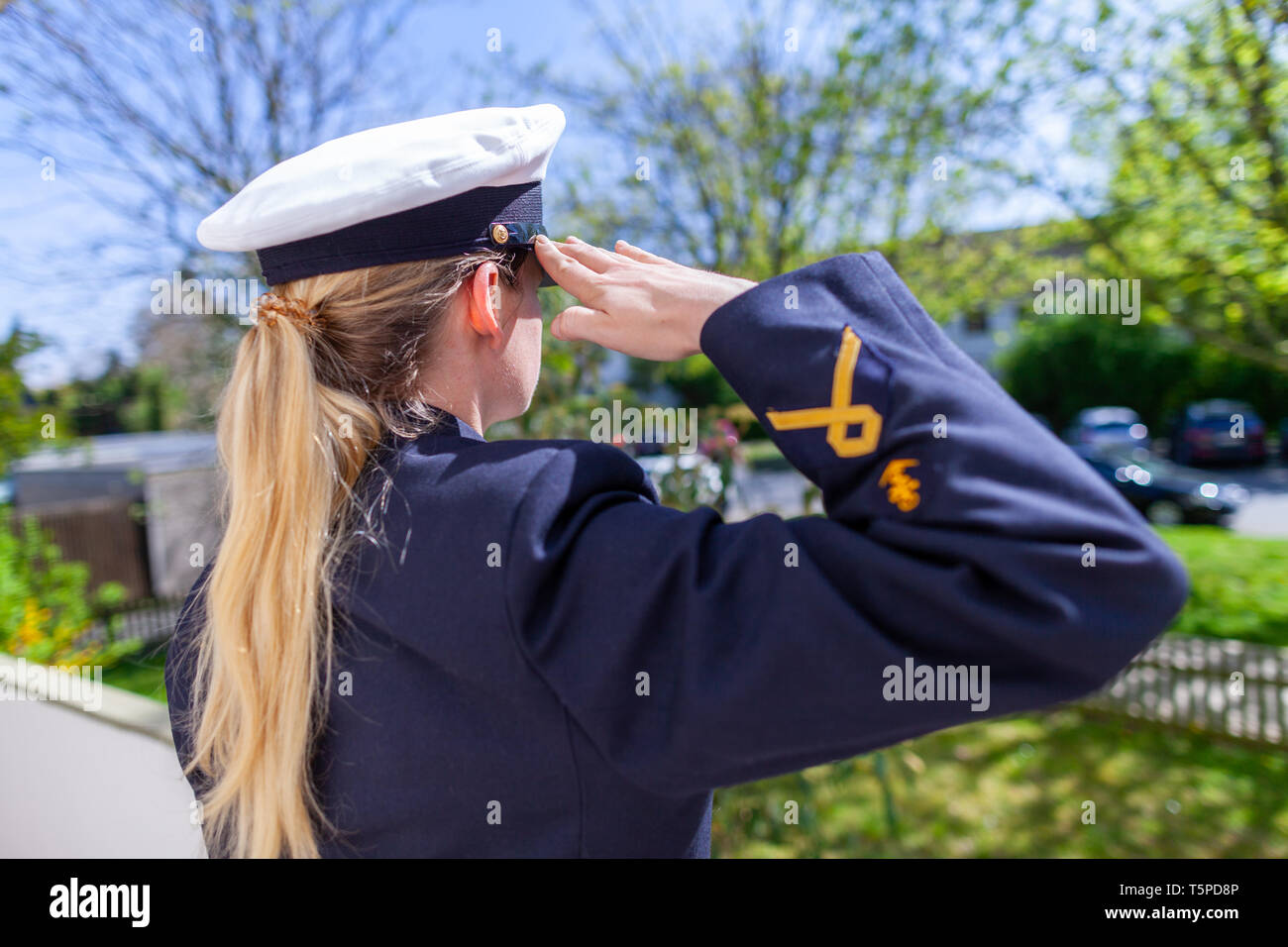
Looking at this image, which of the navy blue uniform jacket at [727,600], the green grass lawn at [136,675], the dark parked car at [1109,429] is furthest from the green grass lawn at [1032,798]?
the dark parked car at [1109,429]

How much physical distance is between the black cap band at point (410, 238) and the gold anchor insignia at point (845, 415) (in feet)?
1.60

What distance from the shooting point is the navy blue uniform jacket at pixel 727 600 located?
2.64 ft

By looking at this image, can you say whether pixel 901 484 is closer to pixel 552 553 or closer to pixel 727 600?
pixel 727 600

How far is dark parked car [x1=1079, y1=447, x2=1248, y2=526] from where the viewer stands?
42.1 feet

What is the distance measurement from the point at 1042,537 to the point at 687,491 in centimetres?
236

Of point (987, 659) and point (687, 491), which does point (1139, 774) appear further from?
point (987, 659)

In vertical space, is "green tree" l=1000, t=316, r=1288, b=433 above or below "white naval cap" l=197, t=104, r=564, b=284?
above

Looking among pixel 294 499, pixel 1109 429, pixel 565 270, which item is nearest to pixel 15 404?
pixel 294 499

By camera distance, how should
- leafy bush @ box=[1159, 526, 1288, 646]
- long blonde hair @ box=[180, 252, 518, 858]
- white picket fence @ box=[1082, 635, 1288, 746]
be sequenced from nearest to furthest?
long blonde hair @ box=[180, 252, 518, 858] → white picket fence @ box=[1082, 635, 1288, 746] → leafy bush @ box=[1159, 526, 1288, 646]

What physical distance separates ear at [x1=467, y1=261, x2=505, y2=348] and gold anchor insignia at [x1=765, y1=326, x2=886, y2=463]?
1.44 ft

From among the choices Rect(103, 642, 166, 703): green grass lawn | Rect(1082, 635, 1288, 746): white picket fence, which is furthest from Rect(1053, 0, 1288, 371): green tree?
Rect(103, 642, 166, 703): green grass lawn

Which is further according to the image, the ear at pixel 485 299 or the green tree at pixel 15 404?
the green tree at pixel 15 404

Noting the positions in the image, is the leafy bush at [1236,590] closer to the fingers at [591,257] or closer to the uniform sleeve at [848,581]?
the uniform sleeve at [848,581]

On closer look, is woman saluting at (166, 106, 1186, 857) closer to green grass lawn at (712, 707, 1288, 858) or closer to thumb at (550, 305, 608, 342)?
thumb at (550, 305, 608, 342)
